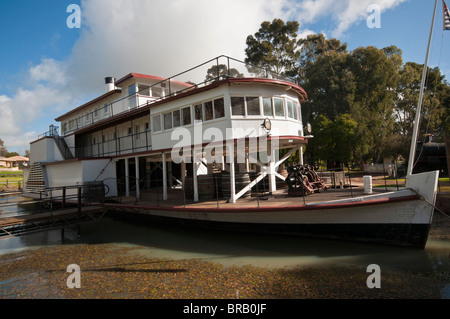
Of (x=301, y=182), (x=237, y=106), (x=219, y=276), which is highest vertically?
(x=237, y=106)

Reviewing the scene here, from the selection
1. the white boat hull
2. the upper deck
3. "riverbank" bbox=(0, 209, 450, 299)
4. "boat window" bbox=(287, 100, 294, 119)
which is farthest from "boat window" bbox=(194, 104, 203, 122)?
"riverbank" bbox=(0, 209, 450, 299)

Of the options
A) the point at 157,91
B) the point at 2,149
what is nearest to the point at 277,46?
the point at 157,91

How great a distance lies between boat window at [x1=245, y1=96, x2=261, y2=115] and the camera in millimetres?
10414

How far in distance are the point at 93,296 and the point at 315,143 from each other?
87.0 ft

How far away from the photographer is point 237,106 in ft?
33.9

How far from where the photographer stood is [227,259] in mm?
7766

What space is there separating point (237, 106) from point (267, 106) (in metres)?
1.29

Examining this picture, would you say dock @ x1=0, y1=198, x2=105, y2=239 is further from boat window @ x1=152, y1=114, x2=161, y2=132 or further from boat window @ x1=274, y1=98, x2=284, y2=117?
boat window @ x1=274, y1=98, x2=284, y2=117

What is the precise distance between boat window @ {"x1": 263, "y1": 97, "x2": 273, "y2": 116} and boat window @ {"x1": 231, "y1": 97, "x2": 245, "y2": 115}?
941mm

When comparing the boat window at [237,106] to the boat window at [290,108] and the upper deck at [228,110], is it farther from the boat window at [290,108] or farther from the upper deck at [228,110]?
the boat window at [290,108]

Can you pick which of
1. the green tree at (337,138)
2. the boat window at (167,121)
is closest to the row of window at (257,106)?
the boat window at (167,121)

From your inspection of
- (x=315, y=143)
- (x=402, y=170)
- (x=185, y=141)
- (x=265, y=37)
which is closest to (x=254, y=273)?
(x=185, y=141)

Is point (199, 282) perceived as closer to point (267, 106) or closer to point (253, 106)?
point (253, 106)

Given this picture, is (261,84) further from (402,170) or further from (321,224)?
(402,170)
